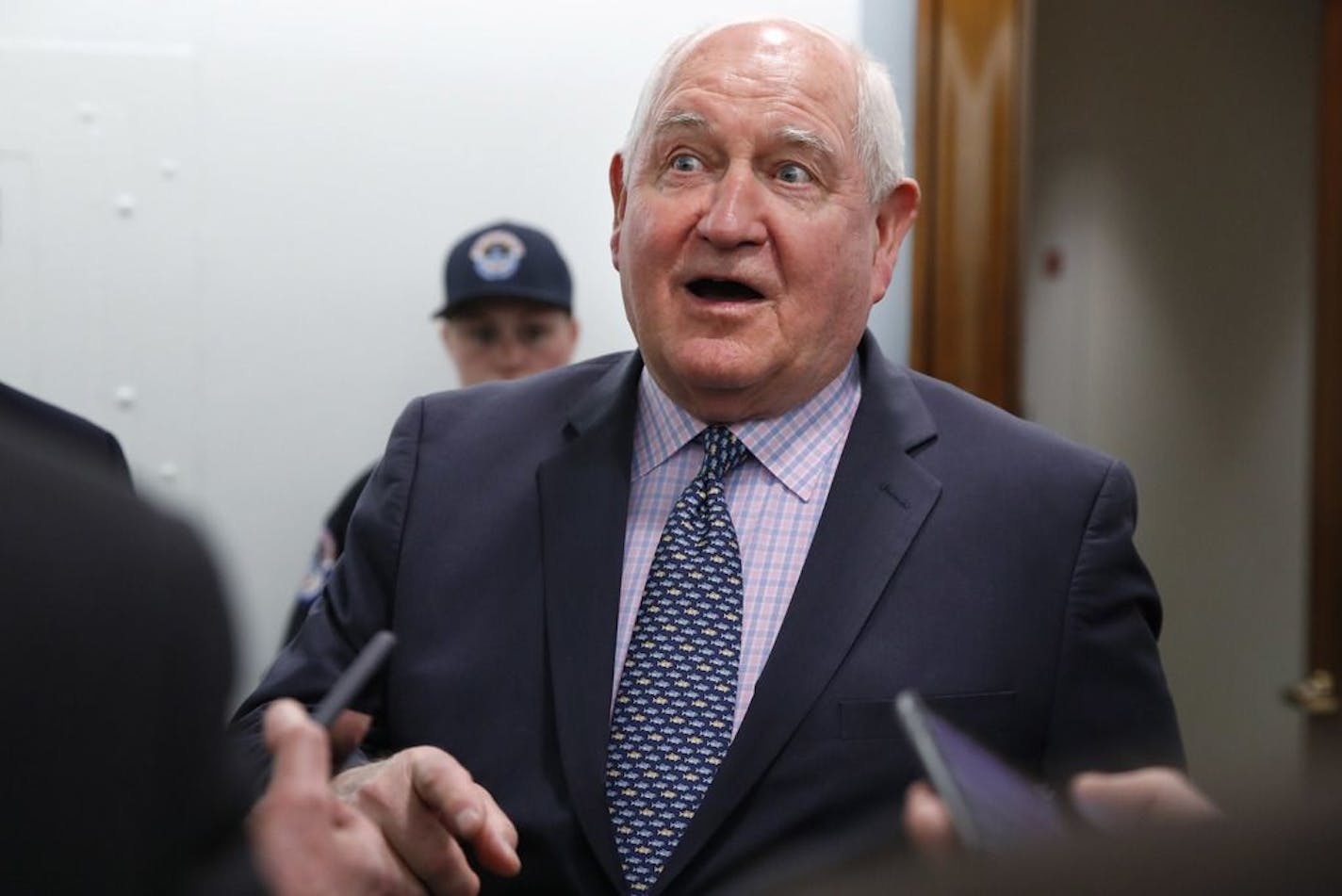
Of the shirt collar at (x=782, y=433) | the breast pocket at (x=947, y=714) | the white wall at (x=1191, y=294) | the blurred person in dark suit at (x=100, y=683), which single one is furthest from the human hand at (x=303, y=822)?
the white wall at (x=1191, y=294)

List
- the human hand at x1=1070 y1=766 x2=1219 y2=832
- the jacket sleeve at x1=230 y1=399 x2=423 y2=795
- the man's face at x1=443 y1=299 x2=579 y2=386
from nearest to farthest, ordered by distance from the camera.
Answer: the human hand at x1=1070 y1=766 x2=1219 y2=832
the jacket sleeve at x1=230 y1=399 x2=423 y2=795
the man's face at x1=443 y1=299 x2=579 y2=386

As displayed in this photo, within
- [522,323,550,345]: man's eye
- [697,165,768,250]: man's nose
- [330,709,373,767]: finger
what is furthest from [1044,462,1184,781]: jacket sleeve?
[522,323,550,345]: man's eye

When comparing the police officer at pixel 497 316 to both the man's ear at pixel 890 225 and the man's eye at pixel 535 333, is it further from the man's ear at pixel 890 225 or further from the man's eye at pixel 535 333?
the man's ear at pixel 890 225

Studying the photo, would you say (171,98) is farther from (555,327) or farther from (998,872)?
(998,872)

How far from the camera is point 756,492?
144 cm

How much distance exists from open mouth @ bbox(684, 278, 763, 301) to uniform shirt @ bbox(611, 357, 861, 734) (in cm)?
11

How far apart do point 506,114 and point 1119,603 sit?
4.83ft

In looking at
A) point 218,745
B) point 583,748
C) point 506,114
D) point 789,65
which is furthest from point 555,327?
point 218,745

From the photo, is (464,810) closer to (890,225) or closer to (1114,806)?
(1114,806)

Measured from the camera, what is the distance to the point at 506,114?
252 cm

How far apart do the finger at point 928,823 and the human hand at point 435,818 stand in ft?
1.46

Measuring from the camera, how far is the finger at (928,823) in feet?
1.95

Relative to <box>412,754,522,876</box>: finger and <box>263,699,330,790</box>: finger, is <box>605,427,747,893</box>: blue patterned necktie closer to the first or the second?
<box>412,754,522,876</box>: finger

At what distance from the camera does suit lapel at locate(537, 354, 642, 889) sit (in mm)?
1293
